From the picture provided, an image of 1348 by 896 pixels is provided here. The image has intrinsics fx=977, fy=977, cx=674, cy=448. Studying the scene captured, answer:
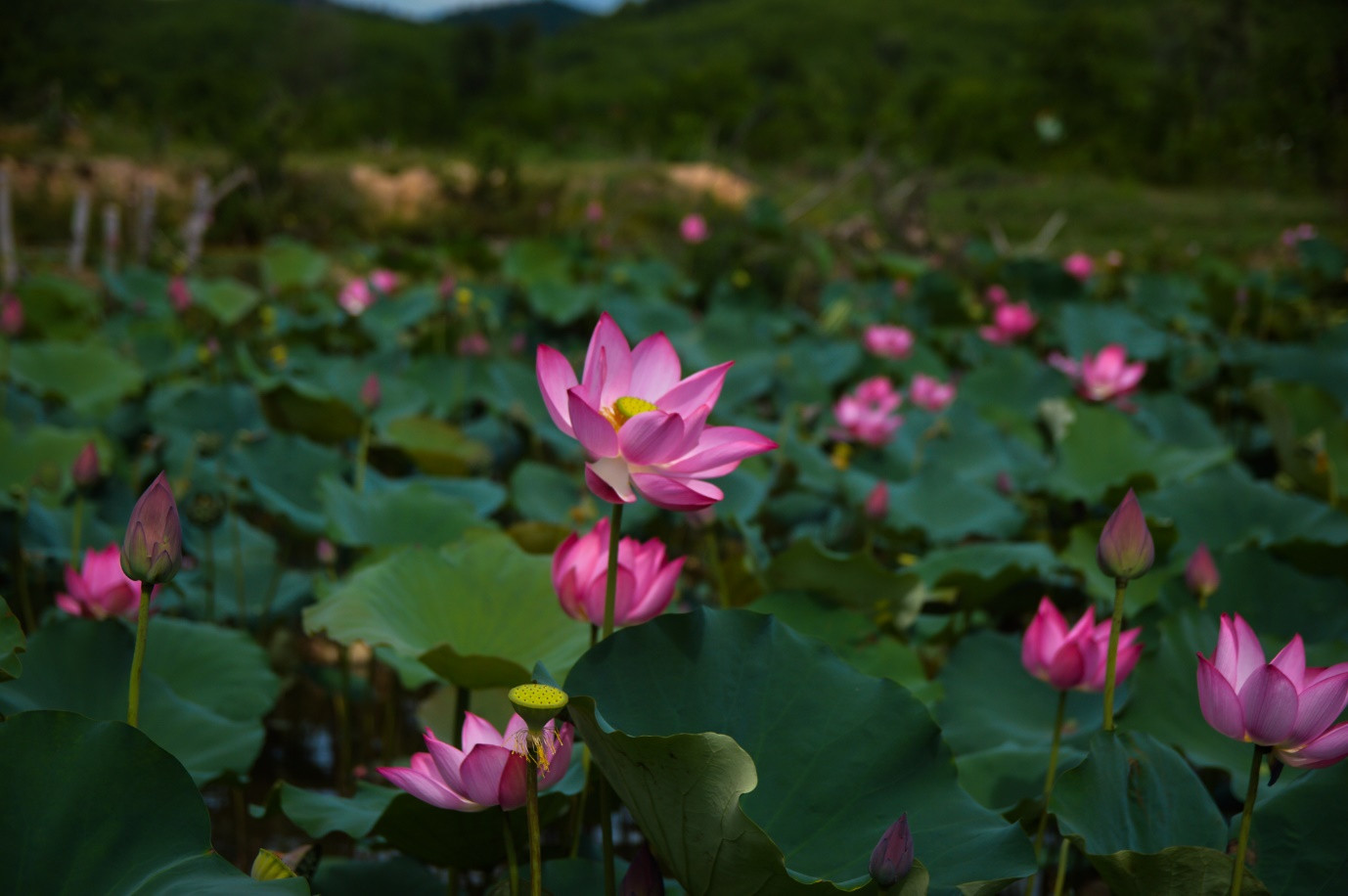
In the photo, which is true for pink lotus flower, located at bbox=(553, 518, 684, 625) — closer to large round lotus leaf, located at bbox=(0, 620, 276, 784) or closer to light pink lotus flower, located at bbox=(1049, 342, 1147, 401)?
large round lotus leaf, located at bbox=(0, 620, 276, 784)

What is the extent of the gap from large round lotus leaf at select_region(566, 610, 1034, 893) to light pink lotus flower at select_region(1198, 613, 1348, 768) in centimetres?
16

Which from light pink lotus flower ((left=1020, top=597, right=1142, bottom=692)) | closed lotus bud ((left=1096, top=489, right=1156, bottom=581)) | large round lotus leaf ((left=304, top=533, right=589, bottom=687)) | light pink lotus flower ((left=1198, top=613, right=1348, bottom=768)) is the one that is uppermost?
closed lotus bud ((left=1096, top=489, right=1156, bottom=581))

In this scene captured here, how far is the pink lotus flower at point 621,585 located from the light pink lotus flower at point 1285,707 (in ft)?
1.33

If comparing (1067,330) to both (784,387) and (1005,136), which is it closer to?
(784,387)

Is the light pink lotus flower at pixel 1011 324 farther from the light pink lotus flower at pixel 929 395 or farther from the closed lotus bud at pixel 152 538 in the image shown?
the closed lotus bud at pixel 152 538

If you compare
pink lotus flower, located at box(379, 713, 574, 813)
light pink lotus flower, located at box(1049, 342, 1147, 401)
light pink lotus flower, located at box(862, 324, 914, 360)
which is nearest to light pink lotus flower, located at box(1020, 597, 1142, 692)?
pink lotus flower, located at box(379, 713, 574, 813)

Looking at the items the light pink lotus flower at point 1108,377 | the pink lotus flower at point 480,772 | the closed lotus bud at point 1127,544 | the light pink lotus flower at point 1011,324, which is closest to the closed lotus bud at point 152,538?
the pink lotus flower at point 480,772

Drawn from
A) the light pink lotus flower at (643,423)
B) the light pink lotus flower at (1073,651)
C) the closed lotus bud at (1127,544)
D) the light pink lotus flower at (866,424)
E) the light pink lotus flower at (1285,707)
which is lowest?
the light pink lotus flower at (866,424)

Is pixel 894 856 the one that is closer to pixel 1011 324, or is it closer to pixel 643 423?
pixel 643 423

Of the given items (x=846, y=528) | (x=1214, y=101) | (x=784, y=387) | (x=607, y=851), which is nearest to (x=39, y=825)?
(x=607, y=851)

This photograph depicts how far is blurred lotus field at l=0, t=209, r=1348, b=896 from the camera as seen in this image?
0.66 metres

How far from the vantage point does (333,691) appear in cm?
157

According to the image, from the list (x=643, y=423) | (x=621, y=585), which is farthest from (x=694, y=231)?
(x=643, y=423)

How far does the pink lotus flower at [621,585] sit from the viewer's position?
82 cm
